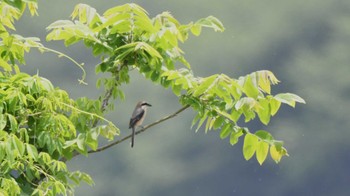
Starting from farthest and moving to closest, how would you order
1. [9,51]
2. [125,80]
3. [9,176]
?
[125,80] < [9,51] < [9,176]

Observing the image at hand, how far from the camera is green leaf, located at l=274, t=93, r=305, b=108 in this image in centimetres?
682

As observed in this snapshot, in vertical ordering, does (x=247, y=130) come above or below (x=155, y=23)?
below

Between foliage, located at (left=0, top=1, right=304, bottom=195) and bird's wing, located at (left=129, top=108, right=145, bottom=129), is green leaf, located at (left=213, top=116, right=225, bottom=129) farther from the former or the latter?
bird's wing, located at (left=129, top=108, right=145, bottom=129)

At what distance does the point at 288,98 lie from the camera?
692cm

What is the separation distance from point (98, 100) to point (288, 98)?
7.01 feet

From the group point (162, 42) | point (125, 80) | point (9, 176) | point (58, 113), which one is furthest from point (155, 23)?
point (9, 176)

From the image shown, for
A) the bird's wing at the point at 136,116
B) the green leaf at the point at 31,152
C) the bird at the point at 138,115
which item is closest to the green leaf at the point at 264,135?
the bird at the point at 138,115

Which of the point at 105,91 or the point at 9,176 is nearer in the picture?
the point at 9,176

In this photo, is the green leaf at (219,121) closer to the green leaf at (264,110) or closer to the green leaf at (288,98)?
the green leaf at (264,110)

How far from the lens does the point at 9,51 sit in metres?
7.24

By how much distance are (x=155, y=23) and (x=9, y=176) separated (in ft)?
7.35

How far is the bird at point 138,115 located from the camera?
8618 mm

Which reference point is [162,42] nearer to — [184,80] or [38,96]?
[184,80]

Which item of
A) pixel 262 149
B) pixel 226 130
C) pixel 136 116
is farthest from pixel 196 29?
pixel 136 116
